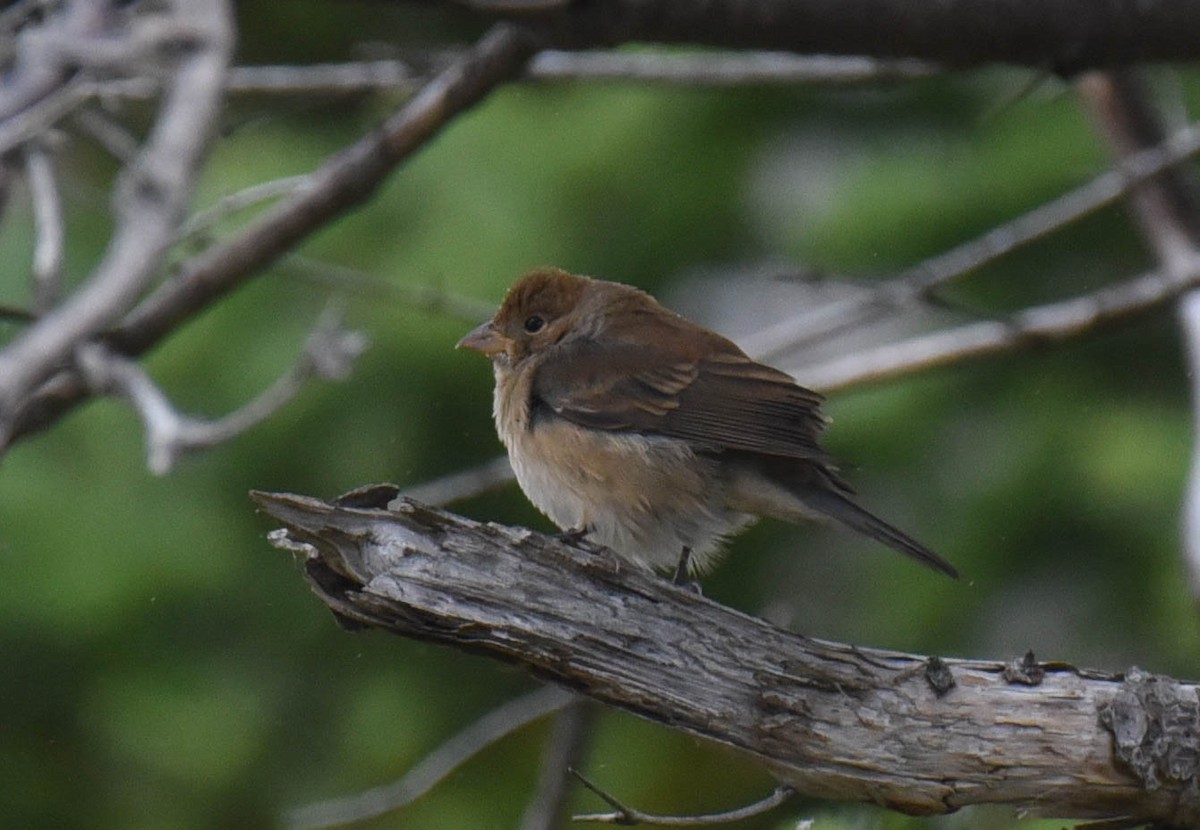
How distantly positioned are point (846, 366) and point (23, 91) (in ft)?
11.1

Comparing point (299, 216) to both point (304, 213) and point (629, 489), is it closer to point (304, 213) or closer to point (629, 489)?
point (304, 213)

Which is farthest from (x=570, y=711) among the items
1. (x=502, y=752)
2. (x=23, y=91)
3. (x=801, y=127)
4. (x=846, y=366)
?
(x=801, y=127)

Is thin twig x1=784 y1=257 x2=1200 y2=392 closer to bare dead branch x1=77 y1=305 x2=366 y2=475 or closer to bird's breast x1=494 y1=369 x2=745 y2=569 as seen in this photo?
bird's breast x1=494 y1=369 x2=745 y2=569

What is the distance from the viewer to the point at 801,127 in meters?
6.91

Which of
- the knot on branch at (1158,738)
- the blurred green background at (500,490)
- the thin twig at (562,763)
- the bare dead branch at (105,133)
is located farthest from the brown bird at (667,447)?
the bare dead branch at (105,133)

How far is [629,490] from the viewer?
14.8 feet

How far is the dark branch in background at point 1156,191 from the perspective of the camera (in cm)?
552

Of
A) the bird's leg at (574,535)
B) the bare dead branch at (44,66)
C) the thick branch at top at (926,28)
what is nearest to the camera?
the bare dead branch at (44,66)

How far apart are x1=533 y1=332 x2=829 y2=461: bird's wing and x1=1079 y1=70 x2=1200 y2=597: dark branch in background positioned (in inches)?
57.5

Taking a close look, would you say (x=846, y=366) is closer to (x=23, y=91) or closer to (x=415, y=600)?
(x=415, y=600)

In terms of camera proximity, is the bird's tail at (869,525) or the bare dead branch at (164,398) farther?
the bird's tail at (869,525)

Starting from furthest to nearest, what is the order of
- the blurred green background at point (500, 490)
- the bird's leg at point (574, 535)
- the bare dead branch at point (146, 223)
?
1. the blurred green background at point (500, 490)
2. the bird's leg at point (574, 535)
3. the bare dead branch at point (146, 223)

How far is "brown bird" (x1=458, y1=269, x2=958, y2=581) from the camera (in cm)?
449

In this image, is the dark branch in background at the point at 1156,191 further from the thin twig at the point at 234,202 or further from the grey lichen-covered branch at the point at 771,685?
the thin twig at the point at 234,202
